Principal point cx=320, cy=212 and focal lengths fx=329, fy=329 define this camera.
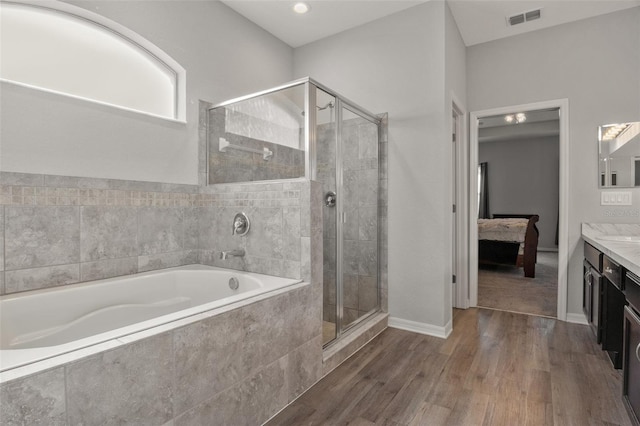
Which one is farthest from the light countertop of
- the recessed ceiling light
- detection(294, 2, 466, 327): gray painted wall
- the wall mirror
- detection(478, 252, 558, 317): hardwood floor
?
the recessed ceiling light

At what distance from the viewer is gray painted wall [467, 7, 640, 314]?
9.25ft

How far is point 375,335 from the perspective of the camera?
8.93 ft

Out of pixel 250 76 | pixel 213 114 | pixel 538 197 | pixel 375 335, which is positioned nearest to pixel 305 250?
pixel 375 335

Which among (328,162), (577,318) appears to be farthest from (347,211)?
(577,318)

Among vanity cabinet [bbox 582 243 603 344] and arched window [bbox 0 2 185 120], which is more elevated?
arched window [bbox 0 2 185 120]

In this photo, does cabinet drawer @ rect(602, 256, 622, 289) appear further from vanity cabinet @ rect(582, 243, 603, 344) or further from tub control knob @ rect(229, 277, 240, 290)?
tub control knob @ rect(229, 277, 240, 290)

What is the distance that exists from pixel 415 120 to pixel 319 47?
4.54 ft

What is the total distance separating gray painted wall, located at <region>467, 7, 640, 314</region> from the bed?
192 cm

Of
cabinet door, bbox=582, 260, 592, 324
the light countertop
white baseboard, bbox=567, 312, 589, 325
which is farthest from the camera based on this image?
white baseboard, bbox=567, 312, 589, 325

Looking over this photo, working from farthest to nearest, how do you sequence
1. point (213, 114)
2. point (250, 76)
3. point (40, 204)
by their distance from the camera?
point (250, 76)
point (213, 114)
point (40, 204)

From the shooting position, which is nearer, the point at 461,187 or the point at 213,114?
the point at 213,114

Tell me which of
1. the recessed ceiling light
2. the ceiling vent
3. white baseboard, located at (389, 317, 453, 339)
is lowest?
white baseboard, located at (389, 317, 453, 339)

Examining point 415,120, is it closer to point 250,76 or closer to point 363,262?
point 363,262

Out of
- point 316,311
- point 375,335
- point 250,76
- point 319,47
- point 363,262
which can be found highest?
point 319,47
